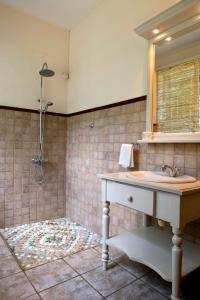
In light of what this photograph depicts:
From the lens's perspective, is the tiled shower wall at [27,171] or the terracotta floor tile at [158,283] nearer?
the terracotta floor tile at [158,283]

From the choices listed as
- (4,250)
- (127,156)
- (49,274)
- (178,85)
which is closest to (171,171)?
(127,156)

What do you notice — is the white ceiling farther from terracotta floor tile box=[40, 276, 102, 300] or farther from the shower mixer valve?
terracotta floor tile box=[40, 276, 102, 300]

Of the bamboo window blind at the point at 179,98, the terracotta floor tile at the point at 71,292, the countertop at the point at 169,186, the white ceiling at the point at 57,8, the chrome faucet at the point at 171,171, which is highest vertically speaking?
the white ceiling at the point at 57,8

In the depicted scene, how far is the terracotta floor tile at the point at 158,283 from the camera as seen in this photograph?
146 cm

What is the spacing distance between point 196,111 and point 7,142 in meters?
2.05

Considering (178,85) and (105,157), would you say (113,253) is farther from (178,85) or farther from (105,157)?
(178,85)

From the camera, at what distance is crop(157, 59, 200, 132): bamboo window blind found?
1.56 m

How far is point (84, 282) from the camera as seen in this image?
5.09 ft

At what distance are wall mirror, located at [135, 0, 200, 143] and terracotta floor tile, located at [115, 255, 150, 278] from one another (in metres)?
1.02

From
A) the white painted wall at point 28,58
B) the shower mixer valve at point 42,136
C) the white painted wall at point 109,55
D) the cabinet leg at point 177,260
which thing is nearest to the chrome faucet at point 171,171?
the cabinet leg at point 177,260

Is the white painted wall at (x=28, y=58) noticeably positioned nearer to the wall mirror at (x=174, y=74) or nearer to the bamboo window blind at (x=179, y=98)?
the wall mirror at (x=174, y=74)

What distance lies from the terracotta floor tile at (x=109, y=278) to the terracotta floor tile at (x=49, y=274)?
0.15m

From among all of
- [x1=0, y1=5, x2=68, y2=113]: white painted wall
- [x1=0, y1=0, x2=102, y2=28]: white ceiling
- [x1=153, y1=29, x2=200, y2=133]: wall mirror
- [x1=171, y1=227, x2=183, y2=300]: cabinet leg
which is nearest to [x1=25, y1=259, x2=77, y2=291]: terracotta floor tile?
[x1=171, y1=227, x2=183, y2=300]: cabinet leg

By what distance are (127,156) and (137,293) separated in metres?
1.03
